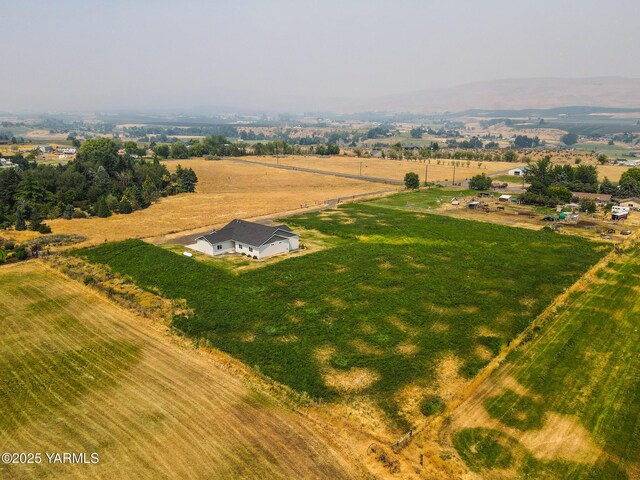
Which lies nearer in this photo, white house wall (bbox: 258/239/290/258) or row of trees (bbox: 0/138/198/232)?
white house wall (bbox: 258/239/290/258)

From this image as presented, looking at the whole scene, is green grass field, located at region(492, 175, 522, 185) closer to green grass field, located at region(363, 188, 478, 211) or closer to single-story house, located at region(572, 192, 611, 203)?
green grass field, located at region(363, 188, 478, 211)

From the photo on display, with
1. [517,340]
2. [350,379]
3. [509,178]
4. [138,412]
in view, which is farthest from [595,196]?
[138,412]

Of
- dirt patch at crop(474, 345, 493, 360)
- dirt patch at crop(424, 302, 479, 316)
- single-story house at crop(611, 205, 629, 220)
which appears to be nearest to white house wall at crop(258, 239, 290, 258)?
dirt patch at crop(424, 302, 479, 316)

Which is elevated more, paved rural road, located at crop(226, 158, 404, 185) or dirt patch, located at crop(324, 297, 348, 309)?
paved rural road, located at crop(226, 158, 404, 185)

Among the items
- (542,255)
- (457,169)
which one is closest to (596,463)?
(542,255)

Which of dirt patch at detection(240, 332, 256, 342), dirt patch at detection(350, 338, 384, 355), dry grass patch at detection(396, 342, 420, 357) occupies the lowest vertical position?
dry grass patch at detection(396, 342, 420, 357)

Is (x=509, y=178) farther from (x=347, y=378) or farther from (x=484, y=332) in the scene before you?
(x=347, y=378)
